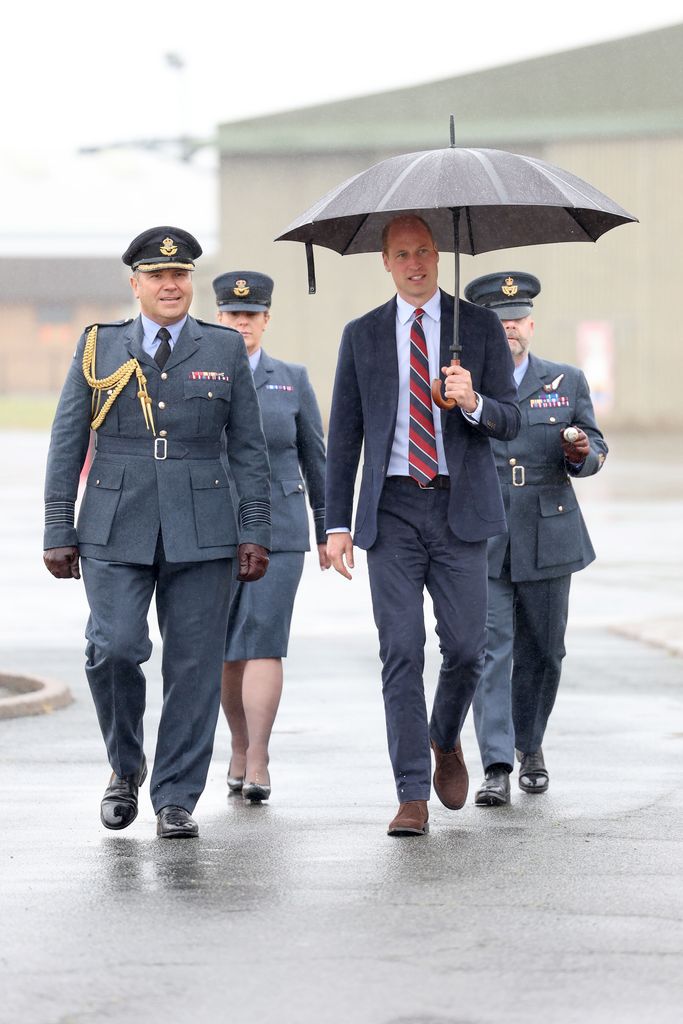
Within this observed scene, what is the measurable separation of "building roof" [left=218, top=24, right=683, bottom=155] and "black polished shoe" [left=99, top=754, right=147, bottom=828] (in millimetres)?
42767

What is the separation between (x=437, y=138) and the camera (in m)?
50.5

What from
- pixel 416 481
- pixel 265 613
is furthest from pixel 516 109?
pixel 416 481

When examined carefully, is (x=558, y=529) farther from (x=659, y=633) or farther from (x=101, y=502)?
(x=659, y=633)

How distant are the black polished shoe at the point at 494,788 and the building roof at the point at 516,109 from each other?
4205cm

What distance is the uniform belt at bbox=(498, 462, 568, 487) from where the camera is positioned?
794 cm

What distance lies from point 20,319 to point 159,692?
10267 cm

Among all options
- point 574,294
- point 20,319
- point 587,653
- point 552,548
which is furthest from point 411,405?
point 20,319

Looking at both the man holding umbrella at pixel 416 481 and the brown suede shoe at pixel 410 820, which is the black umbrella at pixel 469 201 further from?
the brown suede shoe at pixel 410 820

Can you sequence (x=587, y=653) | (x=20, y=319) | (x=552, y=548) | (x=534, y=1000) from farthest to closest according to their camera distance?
1. (x=20, y=319)
2. (x=587, y=653)
3. (x=552, y=548)
4. (x=534, y=1000)

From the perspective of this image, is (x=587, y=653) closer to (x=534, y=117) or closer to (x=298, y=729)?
(x=298, y=729)

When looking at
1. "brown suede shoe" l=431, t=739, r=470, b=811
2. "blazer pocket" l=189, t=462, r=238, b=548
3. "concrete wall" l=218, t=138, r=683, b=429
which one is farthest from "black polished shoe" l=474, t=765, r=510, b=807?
"concrete wall" l=218, t=138, r=683, b=429

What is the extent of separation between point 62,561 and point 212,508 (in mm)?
520

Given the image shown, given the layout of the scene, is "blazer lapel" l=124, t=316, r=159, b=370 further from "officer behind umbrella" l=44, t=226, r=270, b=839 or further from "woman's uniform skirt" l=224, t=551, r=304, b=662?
"woman's uniform skirt" l=224, t=551, r=304, b=662

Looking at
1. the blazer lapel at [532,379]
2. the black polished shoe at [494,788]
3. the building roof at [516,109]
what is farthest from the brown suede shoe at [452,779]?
the building roof at [516,109]
